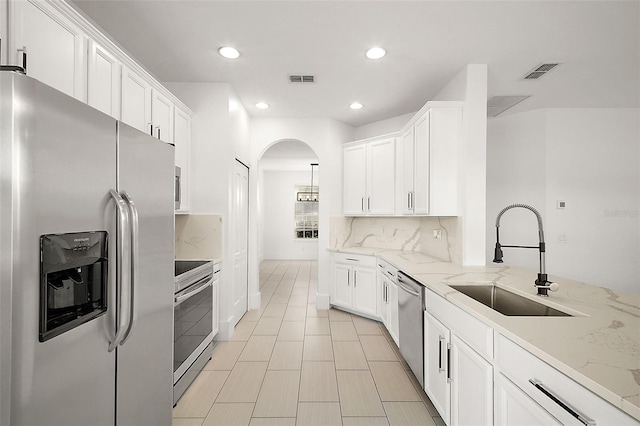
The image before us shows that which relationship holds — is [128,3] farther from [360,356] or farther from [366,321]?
[366,321]

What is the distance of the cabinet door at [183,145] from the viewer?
10.1 ft

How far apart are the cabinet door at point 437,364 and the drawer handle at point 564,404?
0.77 m

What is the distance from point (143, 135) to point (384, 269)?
2906mm

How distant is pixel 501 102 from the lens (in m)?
3.98

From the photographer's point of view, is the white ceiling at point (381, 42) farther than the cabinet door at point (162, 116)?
No

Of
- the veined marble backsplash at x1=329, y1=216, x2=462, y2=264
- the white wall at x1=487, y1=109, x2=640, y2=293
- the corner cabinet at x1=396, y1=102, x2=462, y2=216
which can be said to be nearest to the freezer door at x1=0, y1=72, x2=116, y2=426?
the corner cabinet at x1=396, y1=102, x2=462, y2=216

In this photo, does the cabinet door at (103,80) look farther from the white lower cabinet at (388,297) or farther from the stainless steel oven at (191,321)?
the white lower cabinet at (388,297)

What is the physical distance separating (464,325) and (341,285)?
2838mm

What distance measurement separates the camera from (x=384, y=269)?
12.0ft

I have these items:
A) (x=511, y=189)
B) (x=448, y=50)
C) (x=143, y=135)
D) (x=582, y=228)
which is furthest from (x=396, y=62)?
(x=582, y=228)

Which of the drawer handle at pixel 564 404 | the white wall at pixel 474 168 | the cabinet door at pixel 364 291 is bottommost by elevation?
the cabinet door at pixel 364 291

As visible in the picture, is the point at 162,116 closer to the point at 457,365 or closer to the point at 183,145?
the point at 183,145

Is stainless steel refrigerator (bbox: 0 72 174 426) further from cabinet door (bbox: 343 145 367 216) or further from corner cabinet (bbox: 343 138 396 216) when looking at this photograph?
cabinet door (bbox: 343 145 367 216)

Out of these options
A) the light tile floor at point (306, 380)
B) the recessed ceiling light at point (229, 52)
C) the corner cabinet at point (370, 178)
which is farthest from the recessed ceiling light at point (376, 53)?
the light tile floor at point (306, 380)
